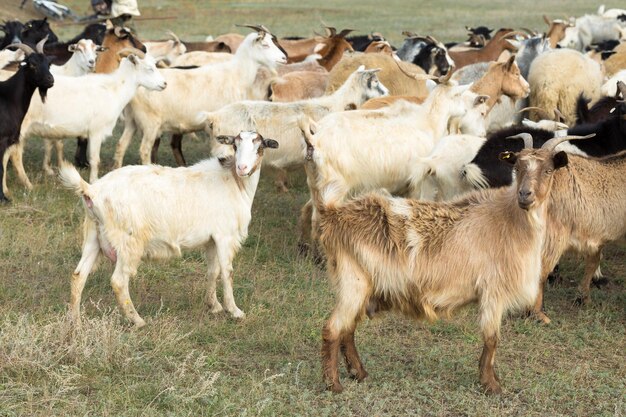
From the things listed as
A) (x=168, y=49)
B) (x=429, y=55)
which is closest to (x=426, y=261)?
(x=429, y=55)

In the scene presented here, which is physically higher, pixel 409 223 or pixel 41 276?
pixel 409 223

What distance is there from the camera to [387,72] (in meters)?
10.9

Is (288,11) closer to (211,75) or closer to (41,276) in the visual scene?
(211,75)

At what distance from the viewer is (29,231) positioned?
8102 mm

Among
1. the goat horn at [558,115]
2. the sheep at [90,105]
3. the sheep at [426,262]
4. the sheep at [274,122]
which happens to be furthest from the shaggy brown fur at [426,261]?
the sheep at [90,105]

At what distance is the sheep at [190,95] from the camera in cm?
1012

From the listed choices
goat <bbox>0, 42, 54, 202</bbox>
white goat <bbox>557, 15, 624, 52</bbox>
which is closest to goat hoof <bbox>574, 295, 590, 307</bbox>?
goat <bbox>0, 42, 54, 202</bbox>

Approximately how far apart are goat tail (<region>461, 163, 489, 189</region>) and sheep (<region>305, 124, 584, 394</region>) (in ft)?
5.58

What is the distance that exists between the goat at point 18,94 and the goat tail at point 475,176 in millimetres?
4240

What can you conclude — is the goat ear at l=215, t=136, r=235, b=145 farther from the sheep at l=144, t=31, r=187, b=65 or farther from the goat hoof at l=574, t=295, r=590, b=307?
the sheep at l=144, t=31, r=187, b=65

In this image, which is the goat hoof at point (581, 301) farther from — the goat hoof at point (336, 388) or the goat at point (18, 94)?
the goat at point (18, 94)

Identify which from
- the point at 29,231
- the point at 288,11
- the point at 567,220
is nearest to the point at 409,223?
the point at 567,220

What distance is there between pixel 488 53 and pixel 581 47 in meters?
8.15

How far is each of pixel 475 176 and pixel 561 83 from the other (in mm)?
3642
